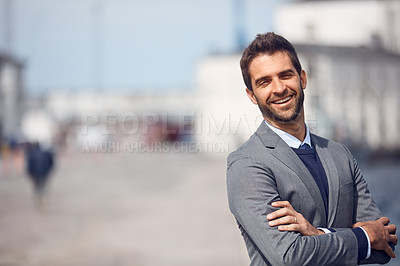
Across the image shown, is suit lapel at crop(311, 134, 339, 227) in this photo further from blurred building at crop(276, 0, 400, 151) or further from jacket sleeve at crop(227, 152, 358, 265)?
blurred building at crop(276, 0, 400, 151)

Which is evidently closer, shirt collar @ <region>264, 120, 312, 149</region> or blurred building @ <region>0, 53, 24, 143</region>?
shirt collar @ <region>264, 120, 312, 149</region>

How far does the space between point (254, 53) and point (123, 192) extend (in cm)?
1503

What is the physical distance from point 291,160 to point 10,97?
46940 mm

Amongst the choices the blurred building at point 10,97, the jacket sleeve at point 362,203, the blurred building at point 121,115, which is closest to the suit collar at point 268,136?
the jacket sleeve at point 362,203

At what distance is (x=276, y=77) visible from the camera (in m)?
2.31

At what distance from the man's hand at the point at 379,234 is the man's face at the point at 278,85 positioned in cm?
58

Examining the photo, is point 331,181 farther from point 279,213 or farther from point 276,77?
point 276,77

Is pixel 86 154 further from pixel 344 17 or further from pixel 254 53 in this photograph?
pixel 254 53

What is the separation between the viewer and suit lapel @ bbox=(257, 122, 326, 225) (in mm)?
2232

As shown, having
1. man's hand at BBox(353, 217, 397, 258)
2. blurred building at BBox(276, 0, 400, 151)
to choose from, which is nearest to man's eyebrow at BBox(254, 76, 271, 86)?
man's hand at BBox(353, 217, 397, 258)

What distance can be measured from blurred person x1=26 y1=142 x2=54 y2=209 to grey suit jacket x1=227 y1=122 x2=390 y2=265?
11.1 metres

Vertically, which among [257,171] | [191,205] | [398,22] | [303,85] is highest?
[398,22]

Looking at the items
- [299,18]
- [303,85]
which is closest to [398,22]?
[299,18]

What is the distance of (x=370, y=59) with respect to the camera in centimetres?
3675
